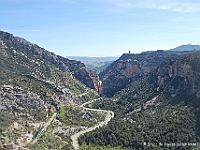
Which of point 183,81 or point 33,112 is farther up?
point 183,81

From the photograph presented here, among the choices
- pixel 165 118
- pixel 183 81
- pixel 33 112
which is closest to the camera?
pixel 165 118

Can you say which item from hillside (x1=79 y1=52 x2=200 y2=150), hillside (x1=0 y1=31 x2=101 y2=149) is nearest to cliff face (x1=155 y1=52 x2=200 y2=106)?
hillside (x1=79 y1=52 x2=200 y2=150)

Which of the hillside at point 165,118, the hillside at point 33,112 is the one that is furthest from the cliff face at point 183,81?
the hillside at point 33,112

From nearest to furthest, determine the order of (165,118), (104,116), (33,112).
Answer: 1. (165,118)
2. (33,112)
3. (104,116)

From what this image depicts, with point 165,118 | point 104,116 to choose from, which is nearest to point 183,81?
point 165,118

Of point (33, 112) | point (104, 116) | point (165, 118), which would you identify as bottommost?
point (104, 116)

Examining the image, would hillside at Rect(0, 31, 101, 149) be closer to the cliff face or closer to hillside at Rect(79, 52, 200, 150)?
hillside at Rect(79, 52, 200, 150)

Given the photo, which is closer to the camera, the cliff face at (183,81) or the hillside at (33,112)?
the hillside at (33,112)

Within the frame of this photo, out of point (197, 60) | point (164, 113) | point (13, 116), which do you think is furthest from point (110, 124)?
point (197, 60)

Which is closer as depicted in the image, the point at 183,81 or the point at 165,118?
the point at 165,118

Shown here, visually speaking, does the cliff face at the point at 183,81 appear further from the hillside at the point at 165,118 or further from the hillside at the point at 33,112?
the hillside at the point at 33,112

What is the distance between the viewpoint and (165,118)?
14662cm

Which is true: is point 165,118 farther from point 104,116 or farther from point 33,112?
point 33,112

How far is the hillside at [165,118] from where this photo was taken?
409 ft
